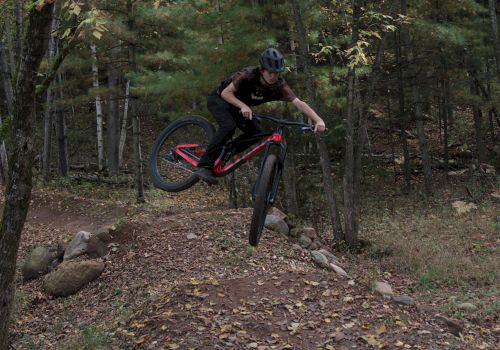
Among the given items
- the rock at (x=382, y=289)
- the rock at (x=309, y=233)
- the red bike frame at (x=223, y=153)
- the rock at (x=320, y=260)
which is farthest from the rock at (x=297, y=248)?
the red bike frame at (x=223, y=153)

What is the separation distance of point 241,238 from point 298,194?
172 inches

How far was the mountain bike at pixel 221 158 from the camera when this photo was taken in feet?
20.2

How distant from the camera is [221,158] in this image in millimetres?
6773

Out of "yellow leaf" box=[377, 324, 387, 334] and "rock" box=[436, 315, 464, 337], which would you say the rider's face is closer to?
"yellow leaf" box=[377, 324, 387, 334]

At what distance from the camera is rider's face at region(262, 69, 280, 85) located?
19.8 ft

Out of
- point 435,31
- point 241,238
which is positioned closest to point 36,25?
point 241,238

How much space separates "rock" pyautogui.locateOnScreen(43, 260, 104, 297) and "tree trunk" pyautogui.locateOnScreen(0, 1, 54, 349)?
3.39 metres

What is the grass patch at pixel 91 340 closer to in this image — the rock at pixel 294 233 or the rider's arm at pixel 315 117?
the rider's arm at pixel 315 117

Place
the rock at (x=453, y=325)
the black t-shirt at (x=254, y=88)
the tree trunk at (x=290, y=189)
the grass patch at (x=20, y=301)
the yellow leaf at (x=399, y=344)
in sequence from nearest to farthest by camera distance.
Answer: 1. the black t-shirt at (x=254, y=88)
2. the yellow leaf at (x=399, y=344)
3. the rock at (x=453, y=325)
4. the grass patch at (x=20, y=301)
5. the tree trunk at (x=290, y=189)

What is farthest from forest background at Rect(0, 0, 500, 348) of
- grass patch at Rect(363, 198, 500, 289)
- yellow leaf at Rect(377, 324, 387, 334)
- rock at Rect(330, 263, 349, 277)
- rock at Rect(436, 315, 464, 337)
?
yellow leaf at Rect(377, 324, 387, 334)

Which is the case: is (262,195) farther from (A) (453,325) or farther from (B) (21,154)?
(A) (453,325)

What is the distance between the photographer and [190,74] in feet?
43.5

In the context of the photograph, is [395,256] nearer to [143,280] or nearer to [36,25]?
[143,280]

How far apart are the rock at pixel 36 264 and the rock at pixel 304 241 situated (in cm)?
529
